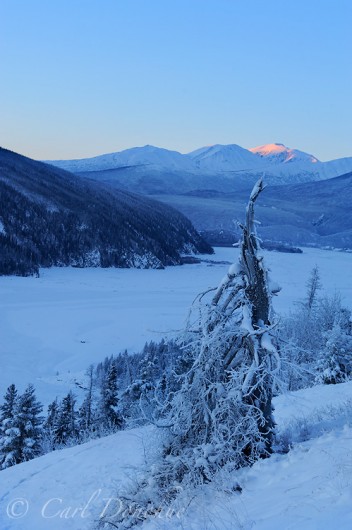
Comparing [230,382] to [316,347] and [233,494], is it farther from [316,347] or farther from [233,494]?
[316,347]

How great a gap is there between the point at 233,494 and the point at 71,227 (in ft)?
291

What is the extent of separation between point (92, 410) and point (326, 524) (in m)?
25.3

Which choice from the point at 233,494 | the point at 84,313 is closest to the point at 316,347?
the point at 84,313

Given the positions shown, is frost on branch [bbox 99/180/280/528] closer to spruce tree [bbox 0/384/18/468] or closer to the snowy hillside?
the snowy hillside

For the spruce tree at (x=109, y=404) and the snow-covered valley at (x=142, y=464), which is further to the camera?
the spruce tree at (x=109, y=404)

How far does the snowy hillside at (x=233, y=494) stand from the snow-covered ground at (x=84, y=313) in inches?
315

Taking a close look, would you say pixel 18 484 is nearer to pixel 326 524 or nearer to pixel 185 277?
pixel 326 524

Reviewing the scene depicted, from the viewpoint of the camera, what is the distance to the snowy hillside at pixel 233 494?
18.8ft

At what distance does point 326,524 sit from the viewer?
5.04 m

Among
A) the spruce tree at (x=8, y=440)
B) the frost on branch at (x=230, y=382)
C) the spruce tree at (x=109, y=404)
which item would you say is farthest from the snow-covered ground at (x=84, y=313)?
the spruce tree at (x=8, y=440)

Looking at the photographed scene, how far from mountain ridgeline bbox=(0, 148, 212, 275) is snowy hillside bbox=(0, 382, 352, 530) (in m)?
58.9

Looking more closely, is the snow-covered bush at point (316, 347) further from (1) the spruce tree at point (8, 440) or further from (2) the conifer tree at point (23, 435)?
(1) the spruce tree at point (8, 440)

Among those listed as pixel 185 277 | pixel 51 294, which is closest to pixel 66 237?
pixel 185 277

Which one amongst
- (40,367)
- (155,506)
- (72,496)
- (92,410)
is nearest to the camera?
(155,506)
